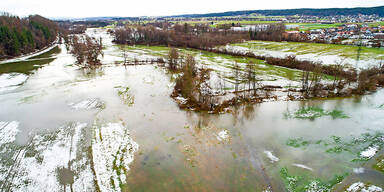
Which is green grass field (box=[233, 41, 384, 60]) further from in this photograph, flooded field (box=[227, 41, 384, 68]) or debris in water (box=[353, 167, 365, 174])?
debris in water (box=[353, 167, 365, 174])

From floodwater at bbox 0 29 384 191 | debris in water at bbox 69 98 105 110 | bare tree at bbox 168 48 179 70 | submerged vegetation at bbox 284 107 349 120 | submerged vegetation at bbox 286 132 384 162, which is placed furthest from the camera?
bare tree at bbox 168 48 179 70

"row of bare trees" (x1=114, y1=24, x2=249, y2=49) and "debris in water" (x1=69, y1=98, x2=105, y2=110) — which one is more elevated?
"row of bare trees" (x1=114, y1=24, x2=249, y2=49)

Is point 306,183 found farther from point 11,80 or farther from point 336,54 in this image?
point 11,80

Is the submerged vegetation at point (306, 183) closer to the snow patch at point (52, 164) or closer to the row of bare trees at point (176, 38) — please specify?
the snow patch at point (52, 164)

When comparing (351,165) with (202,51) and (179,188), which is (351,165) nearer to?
(179,188)

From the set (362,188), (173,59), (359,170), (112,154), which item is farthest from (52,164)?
(173,59)

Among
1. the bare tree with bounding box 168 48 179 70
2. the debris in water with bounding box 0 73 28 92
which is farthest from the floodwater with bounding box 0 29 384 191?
the bare tree with bounding box 168 48 179 70
